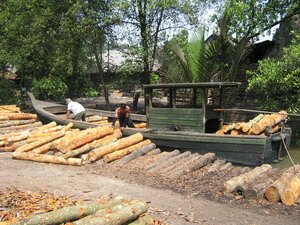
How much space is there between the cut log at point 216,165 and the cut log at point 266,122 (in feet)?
3.84

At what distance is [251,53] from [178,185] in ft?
Result: 36.5

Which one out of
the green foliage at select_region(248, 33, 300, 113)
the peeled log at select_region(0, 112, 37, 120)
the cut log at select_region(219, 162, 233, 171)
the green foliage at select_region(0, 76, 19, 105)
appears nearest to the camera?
the cut log at select_region(219, 162, 233, 171)

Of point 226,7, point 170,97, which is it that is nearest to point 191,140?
point 170,97

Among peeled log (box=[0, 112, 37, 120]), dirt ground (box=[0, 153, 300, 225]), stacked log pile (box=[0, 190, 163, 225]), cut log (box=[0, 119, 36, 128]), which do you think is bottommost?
dirt ground (box=[0, 153, 300, 225])

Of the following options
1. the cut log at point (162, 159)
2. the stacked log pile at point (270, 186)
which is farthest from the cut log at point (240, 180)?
the cut log at point (162, 159)

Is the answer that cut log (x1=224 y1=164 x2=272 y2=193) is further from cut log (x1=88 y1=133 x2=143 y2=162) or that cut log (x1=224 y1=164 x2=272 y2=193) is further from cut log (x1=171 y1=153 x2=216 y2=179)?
cut log (x1=88 y1=133 x2=143 y2=162)

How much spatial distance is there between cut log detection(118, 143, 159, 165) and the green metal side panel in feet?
2.66

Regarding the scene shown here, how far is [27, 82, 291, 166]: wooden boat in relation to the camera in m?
10.5

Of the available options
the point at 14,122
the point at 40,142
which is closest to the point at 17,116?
the point at 14,122

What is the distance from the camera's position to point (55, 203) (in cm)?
649

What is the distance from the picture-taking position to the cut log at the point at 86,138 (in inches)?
439

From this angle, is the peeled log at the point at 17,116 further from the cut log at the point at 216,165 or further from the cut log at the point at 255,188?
the cut log at the point at 255,188

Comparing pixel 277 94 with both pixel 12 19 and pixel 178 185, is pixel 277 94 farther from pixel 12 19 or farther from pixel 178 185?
pixel 12 19

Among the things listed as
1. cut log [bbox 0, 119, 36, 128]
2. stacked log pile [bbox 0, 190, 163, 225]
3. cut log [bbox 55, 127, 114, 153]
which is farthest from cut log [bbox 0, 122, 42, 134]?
stacked log pile [bbox 0, 190, 163, 225]
